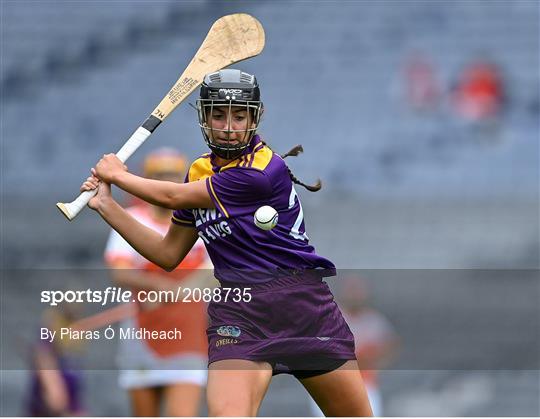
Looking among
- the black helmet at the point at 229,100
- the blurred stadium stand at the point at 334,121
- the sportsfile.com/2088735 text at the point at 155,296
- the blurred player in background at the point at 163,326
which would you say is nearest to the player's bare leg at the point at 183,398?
the blurred player in background at the point at 163,326

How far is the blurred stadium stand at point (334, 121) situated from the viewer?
949cm

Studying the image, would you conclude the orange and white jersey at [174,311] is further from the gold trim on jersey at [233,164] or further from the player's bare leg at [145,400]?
the gold trim on jersey at [233,164]

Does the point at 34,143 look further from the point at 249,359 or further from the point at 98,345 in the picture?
the point at 249,359

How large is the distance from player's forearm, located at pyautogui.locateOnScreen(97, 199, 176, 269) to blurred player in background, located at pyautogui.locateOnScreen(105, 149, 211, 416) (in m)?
1.48

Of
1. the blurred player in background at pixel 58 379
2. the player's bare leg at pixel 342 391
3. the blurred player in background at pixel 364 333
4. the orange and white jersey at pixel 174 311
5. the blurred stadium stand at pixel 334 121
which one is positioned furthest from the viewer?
the blurred stadium stand at pixel 334 121

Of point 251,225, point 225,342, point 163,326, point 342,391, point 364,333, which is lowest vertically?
point 342,391

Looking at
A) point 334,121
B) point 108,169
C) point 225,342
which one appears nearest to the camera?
point 225,342

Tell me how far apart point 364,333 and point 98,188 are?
443 centimetres

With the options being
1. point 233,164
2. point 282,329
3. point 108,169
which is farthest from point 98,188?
point 282,329

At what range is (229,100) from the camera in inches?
136

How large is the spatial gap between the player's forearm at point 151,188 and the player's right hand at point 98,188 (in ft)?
0.26

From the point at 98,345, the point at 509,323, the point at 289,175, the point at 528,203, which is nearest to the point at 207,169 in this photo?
the point at 289,175

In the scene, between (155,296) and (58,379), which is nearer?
(155,296)

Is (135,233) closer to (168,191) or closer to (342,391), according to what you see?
(168,191)
